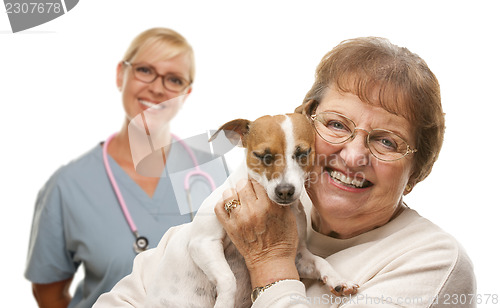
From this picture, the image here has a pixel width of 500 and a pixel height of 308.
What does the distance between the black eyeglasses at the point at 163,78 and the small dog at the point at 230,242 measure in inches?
15.0

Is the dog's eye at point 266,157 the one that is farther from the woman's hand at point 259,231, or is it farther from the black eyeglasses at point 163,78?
the black eyeglasses at point 163,78

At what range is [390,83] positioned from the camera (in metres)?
1.14

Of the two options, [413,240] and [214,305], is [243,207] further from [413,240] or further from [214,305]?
[413,240]

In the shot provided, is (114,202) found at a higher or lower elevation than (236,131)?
lower

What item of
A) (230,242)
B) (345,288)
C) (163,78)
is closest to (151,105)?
(163,78)

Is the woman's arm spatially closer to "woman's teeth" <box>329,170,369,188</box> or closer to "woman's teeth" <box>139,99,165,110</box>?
"woman's teeth" <box>139,99,165,110</box>

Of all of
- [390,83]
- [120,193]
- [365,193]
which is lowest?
[120,193]

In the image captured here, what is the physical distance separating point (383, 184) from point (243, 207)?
334 mm

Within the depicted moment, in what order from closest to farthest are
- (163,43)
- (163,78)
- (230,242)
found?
(230,242) < (163,78) < (163,43)

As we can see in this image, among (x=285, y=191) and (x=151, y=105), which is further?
(x=151, y=105)

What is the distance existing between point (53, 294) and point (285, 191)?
4.72ft

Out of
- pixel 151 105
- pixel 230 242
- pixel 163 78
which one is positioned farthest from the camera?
pixel 163 78

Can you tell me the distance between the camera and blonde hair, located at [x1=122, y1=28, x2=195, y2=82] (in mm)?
1644

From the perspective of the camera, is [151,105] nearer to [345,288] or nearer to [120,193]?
[120,193]
